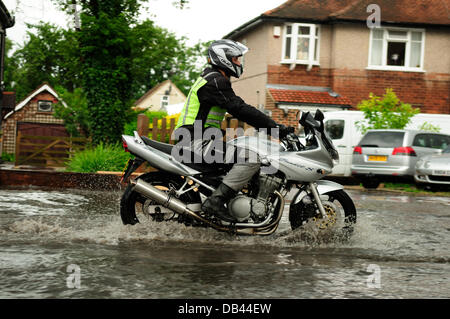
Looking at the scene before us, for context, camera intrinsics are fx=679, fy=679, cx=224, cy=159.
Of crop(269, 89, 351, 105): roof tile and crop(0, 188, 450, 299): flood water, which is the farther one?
crop(269, 89, 351, 105): roof tile

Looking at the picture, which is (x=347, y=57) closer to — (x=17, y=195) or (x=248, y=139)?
(x=17, y=195)

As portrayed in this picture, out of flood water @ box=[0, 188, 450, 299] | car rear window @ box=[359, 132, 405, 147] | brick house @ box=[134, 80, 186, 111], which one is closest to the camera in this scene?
flood water @ box=[0, 188, 450, 299]

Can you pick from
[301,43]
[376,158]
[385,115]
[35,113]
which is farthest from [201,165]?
[35,113]

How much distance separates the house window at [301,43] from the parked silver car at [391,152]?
490 inches

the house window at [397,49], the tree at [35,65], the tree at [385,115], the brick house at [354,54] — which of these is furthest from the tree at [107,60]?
the tree at [35,65]

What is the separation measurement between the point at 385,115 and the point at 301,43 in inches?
420

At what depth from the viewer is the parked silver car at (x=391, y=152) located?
18.8 m

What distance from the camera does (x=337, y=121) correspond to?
2220 centimetres

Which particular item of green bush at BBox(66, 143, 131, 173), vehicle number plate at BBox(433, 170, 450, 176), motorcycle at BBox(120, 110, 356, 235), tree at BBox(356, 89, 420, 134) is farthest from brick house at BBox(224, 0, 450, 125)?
motorcycle at BBox(120, 110, 356, 235)

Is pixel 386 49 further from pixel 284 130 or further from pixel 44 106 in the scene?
pixel 44 106

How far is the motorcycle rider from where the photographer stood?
253 inches

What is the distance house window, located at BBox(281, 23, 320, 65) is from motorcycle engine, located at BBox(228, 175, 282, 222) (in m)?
25.4

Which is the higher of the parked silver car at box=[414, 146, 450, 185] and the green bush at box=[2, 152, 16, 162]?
the parked silver car at box=[414, 146, 450, 185]

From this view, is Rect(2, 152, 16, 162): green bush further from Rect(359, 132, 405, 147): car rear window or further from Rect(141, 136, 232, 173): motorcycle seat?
Rect(141, 136, 232, 173): motorcycle seat
